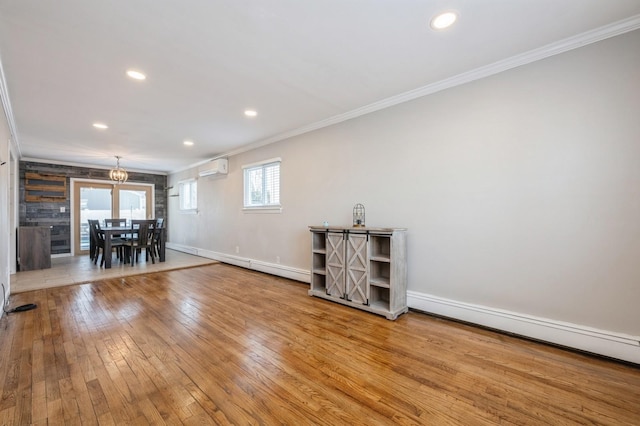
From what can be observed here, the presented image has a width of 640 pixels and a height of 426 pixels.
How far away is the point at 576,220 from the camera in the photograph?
220cm

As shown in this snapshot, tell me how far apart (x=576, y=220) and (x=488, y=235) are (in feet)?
2.07

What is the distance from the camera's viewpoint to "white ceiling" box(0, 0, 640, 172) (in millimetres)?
1846

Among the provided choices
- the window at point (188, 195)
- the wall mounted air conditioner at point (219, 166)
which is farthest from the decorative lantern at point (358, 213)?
the window at point (188, 195)

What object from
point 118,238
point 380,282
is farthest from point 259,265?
point 118,238

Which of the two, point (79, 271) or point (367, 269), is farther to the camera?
point (79, 271)

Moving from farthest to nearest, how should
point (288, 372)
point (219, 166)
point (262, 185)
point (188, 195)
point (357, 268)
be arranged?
point (188, 195), point (219, 166), point (262, 185), point (357, 268), point (288, 372)

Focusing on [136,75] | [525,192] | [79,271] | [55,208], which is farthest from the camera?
[55,208]

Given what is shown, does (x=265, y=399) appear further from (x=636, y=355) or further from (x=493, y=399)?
(x=636, y=355)

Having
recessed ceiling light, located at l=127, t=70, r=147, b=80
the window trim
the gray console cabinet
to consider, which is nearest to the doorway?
the window trim

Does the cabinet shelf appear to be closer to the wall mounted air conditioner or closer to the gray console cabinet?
the gray console cabinet

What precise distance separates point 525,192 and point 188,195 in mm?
7620

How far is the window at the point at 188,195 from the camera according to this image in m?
7.34

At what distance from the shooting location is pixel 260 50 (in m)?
2.29

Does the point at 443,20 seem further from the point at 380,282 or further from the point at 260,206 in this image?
the point at 260,206
